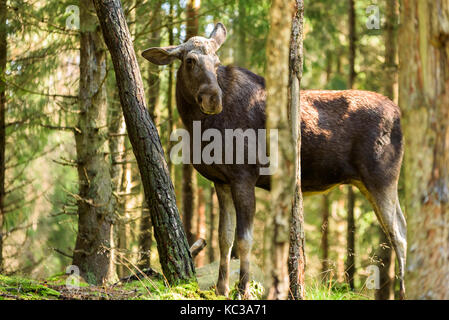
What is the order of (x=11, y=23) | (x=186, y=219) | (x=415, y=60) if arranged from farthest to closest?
(x=186, y=219) → (x=11, y=23) → (x=415, y=60)

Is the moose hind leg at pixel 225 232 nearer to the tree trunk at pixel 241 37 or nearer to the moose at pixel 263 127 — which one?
the moose at pixel 263 127

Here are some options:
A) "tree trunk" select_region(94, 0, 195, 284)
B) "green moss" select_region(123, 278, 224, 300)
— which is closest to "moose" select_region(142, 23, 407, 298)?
"tree trunk" select_region(94, 0, 195, 284)

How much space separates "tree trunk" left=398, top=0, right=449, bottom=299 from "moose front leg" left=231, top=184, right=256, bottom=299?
293cm

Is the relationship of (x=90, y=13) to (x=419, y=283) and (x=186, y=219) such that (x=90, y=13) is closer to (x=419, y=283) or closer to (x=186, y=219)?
(x=186, y=219)

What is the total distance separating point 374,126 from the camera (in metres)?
8.50

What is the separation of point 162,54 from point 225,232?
2648mm

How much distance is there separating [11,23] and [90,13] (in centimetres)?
203

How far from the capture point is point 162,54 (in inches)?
304
